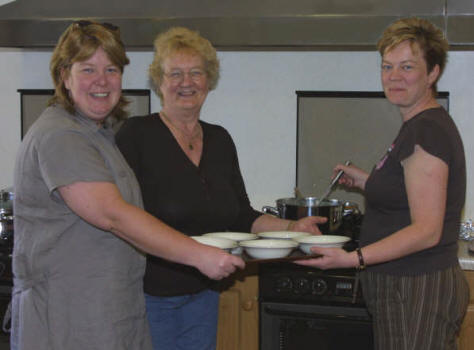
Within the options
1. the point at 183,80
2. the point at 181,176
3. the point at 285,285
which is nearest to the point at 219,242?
the point at 181,176

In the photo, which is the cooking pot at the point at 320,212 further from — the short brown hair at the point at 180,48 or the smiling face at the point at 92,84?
the smiling face at the point at 92,84

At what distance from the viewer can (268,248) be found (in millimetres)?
1621

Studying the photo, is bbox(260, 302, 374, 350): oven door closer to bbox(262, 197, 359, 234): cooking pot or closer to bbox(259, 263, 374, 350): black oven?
bbox(259, 263, 374, 350): black oven

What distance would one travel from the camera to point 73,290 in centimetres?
136

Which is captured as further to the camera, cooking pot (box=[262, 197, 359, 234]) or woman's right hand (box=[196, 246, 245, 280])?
cooking pot (box=[262, 197, 359, 234])

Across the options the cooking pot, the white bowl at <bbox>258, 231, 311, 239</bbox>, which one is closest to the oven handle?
the cooking pot

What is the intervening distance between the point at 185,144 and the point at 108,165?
45 cm

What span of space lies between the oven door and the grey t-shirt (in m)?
0.86

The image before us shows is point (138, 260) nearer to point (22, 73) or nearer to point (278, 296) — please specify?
point (278, 296)

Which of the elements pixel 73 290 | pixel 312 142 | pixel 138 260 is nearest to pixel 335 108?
pixel 312 142

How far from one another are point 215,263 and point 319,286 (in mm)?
787

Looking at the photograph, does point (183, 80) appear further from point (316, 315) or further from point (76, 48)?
point (316, 315)

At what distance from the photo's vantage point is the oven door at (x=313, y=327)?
2.11 m

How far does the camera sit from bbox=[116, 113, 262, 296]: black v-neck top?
172cm
